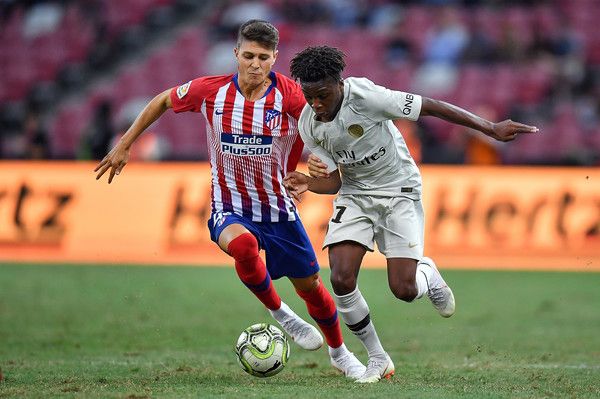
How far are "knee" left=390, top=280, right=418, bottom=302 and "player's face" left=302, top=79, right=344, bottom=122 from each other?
1.28 meters

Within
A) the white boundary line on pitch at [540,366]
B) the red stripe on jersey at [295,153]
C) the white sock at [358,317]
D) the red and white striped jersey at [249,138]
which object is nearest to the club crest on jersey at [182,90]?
the red and white striped jersey at [249,138]

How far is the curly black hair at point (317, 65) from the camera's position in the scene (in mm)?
7066

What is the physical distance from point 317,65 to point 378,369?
214 centimetres

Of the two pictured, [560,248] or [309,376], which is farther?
[560,248]

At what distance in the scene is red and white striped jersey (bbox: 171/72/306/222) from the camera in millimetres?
7828

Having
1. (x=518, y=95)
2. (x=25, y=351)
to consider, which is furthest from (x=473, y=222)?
(x=25, y=351)

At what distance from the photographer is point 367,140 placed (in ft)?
24.7

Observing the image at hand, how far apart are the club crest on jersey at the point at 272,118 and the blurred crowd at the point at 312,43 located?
11.0 meters

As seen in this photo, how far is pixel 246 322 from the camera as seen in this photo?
36.4ft

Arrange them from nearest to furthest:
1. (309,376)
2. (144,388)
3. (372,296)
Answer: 1. (144,388)
2. (309,376)
3. (372,296)

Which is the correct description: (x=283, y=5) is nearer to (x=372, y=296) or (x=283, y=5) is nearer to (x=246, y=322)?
(x=372, y=296)

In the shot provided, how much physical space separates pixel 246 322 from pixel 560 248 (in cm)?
578

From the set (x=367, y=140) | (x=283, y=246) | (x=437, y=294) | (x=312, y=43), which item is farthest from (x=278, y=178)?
(x=312, y=43)

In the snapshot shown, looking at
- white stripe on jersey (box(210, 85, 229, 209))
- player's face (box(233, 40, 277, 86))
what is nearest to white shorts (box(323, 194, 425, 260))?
white stripe on jersey (box(210, 85, 229, 209))
